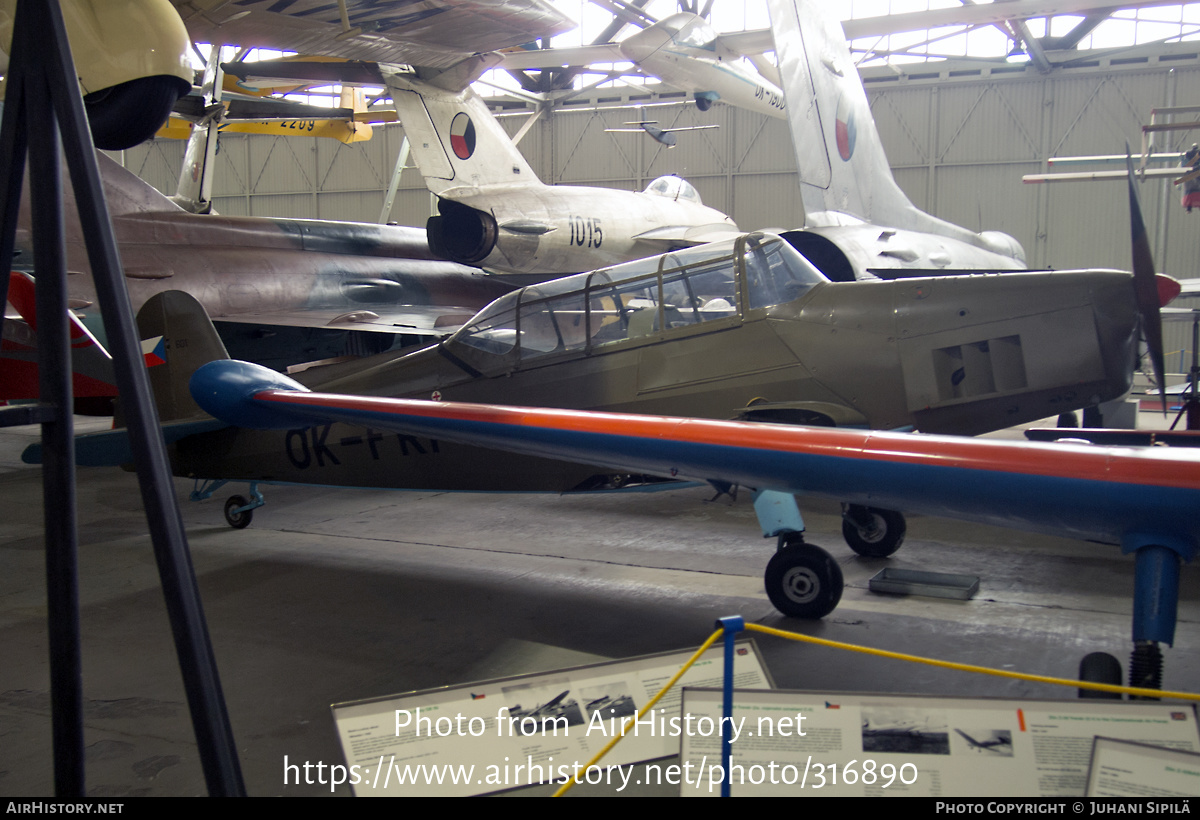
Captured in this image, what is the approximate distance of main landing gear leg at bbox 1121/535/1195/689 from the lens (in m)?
2.35

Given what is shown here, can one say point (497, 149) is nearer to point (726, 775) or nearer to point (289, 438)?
point (289, 438)

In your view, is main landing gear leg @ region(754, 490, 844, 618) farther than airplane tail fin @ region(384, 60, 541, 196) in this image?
No

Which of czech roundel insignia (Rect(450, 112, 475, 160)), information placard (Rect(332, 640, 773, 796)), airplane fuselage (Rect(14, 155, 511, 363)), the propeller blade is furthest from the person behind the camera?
czech roundel insignia (Rect(450, 112, 475, 160))

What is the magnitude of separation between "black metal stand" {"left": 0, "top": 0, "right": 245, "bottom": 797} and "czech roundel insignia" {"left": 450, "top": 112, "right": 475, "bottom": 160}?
33.4 feet

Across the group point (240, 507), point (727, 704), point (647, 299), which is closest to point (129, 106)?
point (727, 704)

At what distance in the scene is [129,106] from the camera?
2580mm

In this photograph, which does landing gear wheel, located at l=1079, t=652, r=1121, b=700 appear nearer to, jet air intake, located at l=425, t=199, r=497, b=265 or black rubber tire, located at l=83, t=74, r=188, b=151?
black rubber tire, located at l=83, t=74, r=188, b=151

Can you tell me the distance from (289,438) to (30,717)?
2.57m

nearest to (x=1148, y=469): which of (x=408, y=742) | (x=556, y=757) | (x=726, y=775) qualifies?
(x=726, y=775)

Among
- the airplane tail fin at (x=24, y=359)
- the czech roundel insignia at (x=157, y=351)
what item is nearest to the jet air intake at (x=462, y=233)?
the czech roundel insignia at (x=157, y=351)

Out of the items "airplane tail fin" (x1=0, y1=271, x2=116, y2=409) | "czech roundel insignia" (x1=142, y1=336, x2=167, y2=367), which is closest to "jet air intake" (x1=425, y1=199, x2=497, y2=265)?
"czech roundel insignia" (x1=142, y1=336, x2=167, y2=367)

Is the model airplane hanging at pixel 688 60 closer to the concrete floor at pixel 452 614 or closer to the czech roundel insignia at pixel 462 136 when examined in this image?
the czech roundel insignia at pixel 462 136

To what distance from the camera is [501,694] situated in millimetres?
2191

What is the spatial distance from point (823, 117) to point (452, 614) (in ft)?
25.6
